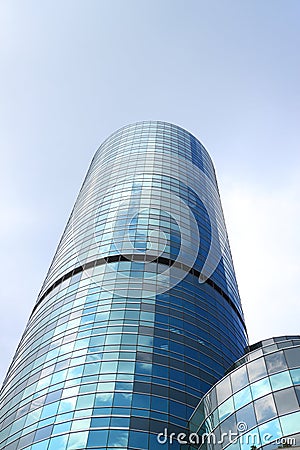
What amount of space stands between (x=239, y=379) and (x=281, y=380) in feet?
10.9

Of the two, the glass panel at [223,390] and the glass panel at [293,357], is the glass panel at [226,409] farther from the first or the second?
the glass panel at [293,357]

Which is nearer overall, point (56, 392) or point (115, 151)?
point (56, 392)

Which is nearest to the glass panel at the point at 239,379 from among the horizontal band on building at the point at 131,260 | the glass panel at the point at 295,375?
the glass panel at the point at 295,375

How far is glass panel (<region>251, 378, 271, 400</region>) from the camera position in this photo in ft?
90.1

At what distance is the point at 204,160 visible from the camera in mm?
92375

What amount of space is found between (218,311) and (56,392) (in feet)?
74.8

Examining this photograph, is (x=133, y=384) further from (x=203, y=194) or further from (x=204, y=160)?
(x=204, y=160)

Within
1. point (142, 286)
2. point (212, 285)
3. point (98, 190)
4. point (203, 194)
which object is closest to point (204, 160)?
point (203, 194)

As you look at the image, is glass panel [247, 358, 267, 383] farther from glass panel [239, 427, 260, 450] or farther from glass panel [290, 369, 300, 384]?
glass panel [239, 427, 260, 450]

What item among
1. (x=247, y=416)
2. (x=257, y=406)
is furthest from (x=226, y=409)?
(x=257, y=406)

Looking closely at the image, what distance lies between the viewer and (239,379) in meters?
29.9

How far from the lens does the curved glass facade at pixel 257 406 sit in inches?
983

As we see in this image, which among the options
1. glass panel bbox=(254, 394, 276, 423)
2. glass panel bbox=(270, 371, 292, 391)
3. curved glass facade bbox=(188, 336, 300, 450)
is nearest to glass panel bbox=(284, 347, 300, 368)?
curved glass facade bbox=(188, 336, 300, 450)

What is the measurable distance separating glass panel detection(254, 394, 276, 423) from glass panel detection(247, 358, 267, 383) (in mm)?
1711
